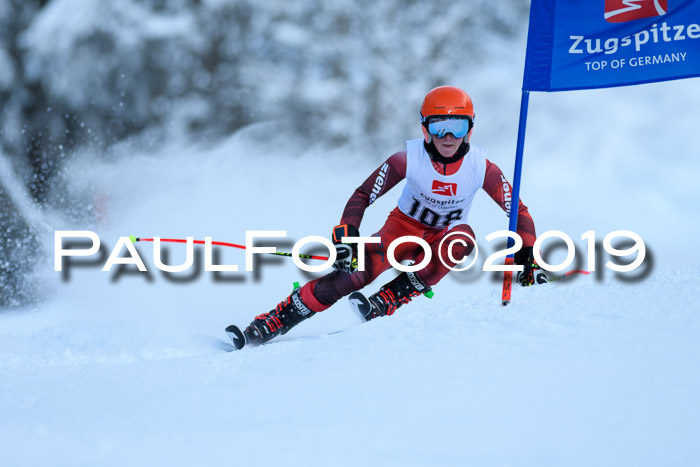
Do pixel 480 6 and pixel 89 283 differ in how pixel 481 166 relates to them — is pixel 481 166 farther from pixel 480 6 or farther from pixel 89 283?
pixel 480 6

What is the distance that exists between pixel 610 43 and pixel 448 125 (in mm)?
885

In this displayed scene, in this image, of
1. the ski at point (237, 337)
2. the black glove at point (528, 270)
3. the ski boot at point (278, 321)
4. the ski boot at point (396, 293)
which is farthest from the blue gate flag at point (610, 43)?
the ski at point (237, 337)

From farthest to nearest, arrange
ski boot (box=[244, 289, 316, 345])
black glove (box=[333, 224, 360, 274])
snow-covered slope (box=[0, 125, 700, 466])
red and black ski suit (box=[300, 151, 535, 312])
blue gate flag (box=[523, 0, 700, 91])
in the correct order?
ski boot (box=[244, 289, 316, 345]) < red and black ski suit (box=[300, 151, 535, 312]) < black glove (box=[333, 224, 360, 274]) < blue gate flag (box=[523, 0, 700, 91]) < snow-covered slope (box=[0, 125, 700, 466])

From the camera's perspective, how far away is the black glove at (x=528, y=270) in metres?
3.54

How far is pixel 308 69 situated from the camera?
1116 cm

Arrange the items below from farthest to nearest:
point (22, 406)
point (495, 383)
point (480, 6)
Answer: point (480, 6) < point (22, 406) < point (495, 383)

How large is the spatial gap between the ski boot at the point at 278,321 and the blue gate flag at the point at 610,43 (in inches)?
71.0

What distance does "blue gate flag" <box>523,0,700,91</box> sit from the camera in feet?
9.91

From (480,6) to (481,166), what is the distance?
28.9 ft

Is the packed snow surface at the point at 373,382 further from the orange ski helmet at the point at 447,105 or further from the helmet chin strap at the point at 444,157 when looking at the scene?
the orange ski helmet at the point at 447,105

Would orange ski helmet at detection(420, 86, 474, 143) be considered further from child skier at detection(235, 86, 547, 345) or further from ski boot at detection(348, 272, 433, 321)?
ski boot at detection(348, 272, 433, 321)

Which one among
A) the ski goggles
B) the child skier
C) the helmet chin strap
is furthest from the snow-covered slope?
the ski goggles

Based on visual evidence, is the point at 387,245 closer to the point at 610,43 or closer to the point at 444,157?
the point at 444,157

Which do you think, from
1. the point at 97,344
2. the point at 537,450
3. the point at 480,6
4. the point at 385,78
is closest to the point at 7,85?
the point at 385,78
